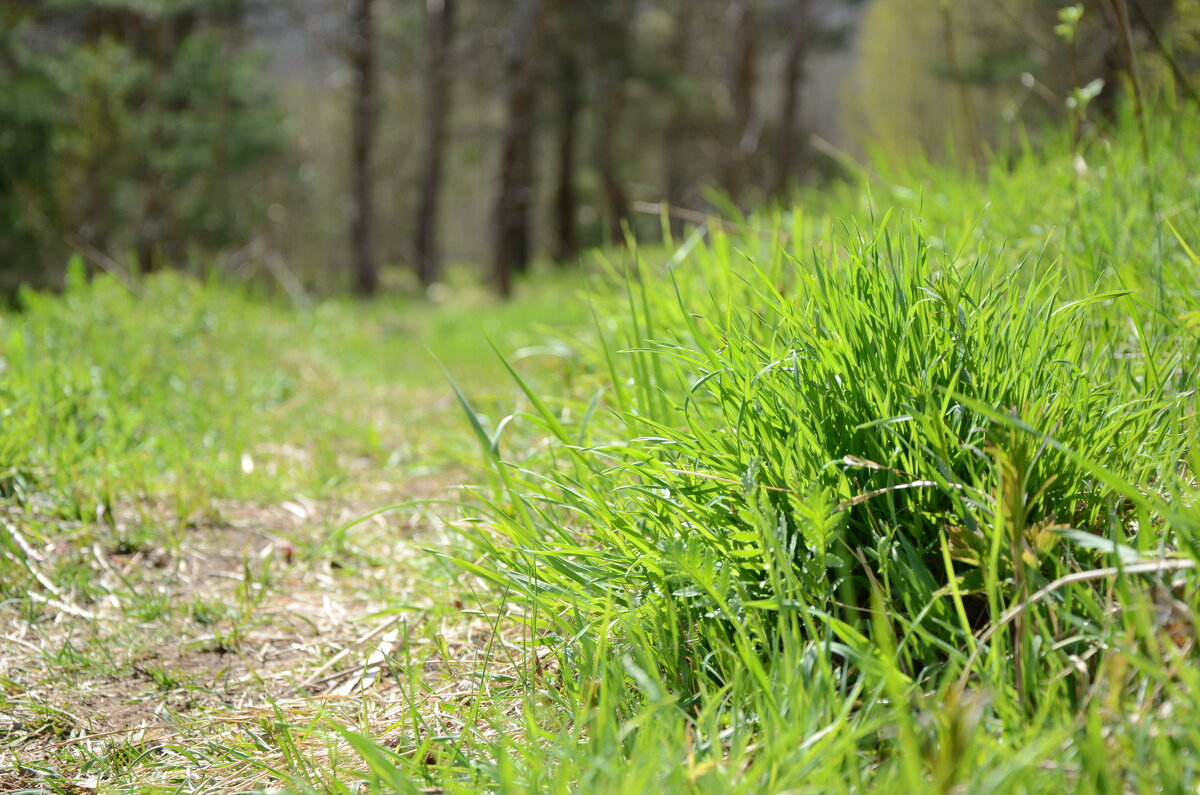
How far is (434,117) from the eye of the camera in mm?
14086

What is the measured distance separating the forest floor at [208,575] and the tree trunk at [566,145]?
15478mm

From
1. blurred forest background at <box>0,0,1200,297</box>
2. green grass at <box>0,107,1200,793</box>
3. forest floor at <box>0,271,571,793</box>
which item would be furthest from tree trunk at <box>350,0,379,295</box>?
green grass at <box>0,107,1200,793</box>

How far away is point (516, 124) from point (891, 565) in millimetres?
10080

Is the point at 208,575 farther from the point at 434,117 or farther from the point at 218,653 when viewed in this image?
the point at 434,117

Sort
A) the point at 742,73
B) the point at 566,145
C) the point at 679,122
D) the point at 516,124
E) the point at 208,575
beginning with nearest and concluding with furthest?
the point at 208,575, the point at 742,73, the point at 516,124, the point at 566,145, the point at 679,122

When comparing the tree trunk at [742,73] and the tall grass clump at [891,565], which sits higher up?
the tree trunk at [742,73]

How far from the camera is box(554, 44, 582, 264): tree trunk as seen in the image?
63.9ft

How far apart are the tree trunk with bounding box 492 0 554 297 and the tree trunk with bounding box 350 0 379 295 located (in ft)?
13.2

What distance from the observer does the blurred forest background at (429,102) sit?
10.2 m

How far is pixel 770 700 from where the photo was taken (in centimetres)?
117

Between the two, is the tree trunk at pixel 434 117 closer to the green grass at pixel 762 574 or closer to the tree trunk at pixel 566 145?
the tree trunk at pixel 566 145

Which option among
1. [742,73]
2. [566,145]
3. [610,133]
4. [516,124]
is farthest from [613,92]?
[742,73]

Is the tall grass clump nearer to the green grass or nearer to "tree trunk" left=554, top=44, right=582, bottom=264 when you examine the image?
the green grass

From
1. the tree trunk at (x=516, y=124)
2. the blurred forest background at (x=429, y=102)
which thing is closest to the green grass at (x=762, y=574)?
the blurred forest background at (x=429, y=102)
